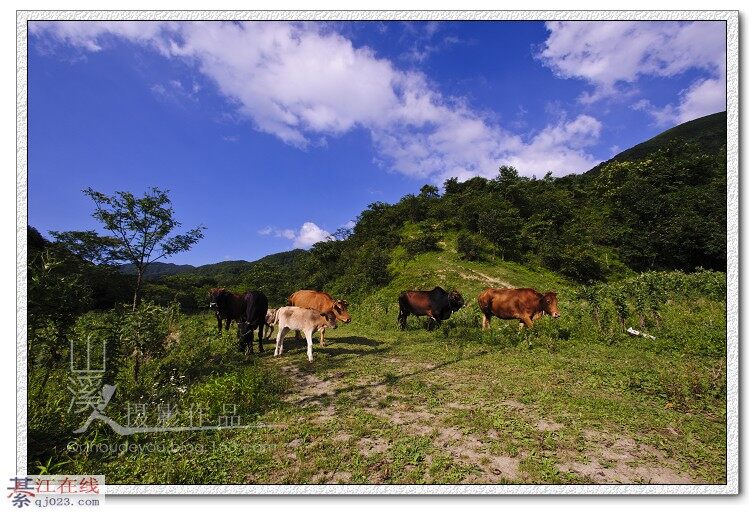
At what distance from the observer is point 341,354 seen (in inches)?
339

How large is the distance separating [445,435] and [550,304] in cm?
690

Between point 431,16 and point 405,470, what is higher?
point 431,16

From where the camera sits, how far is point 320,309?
431 inches

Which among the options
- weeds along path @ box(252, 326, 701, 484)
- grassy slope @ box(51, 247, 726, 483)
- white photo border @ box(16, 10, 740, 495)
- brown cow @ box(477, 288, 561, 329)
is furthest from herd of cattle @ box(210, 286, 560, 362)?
white photo border @ box(16, 10, 740, 495)

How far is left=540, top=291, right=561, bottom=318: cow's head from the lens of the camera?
926cm

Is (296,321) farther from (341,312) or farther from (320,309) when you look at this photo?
(320,309)

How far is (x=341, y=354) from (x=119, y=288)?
21.0 meters

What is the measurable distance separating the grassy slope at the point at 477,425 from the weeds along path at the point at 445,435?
0.05 feet

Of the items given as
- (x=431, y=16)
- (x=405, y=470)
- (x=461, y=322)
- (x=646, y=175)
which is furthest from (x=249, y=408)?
(x=646, y=175)

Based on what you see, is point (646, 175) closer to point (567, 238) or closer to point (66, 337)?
point (567, 238)

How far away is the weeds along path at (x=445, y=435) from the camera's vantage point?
325cm

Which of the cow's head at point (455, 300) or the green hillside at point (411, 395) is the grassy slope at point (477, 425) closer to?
the green hillside at point (411, 395)

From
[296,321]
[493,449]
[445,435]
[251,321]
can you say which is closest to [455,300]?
[296,321]

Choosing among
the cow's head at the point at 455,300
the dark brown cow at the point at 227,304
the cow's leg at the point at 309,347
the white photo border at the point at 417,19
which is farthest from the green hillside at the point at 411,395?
the dark brown cow at the point at 227,304
